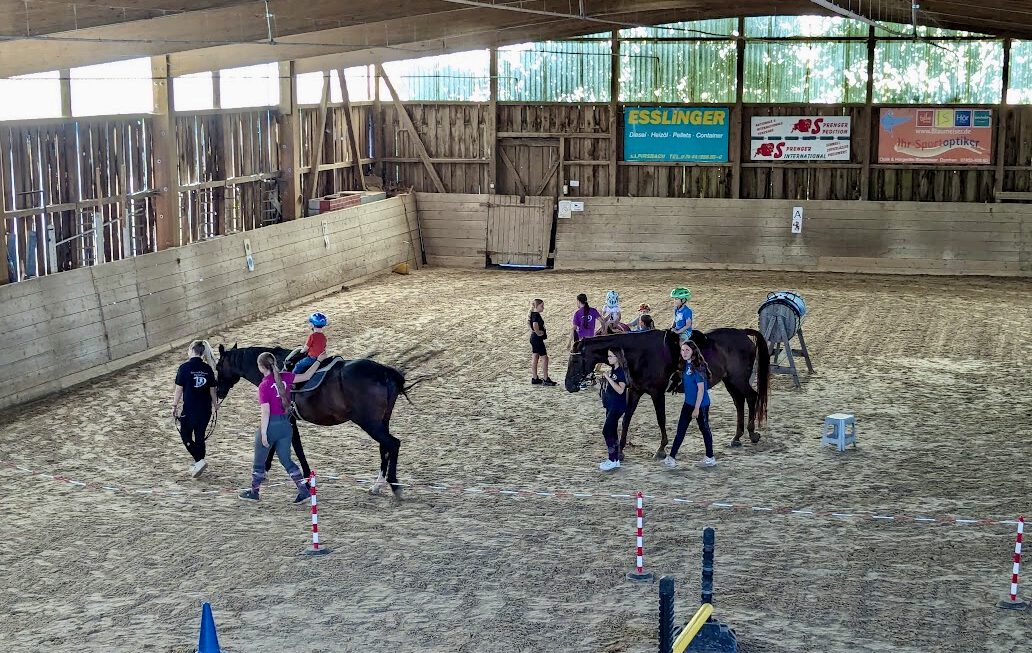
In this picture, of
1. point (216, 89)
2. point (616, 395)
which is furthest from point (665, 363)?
point (216, 89)

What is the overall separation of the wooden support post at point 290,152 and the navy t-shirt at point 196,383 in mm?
12906

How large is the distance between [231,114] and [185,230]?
262cm

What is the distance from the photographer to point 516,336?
64.5 ft

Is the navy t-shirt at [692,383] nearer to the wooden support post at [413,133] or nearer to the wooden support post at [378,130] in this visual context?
the wooden support post at [413,133]

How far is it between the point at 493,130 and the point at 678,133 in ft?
14.1

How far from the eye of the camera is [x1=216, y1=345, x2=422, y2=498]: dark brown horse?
11719mm

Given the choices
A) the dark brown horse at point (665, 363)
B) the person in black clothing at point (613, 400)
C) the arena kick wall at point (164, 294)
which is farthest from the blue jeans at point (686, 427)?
the arena kick wall at point (164, 294)

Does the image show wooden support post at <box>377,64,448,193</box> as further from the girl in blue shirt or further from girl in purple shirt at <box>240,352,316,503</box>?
girl in purple shirt at <box>240,352,316,503</box>

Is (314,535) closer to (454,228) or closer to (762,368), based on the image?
(762,368)

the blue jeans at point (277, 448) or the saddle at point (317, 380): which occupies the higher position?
the saddle at point (317, 380)

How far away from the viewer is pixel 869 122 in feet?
88.3

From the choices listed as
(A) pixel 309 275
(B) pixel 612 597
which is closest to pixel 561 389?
(B) pixel 612 597

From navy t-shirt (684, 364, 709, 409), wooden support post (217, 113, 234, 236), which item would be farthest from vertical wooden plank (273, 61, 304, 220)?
navy t-shirt (684, 364, 709, 409)

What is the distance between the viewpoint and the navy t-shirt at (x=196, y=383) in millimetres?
12289
